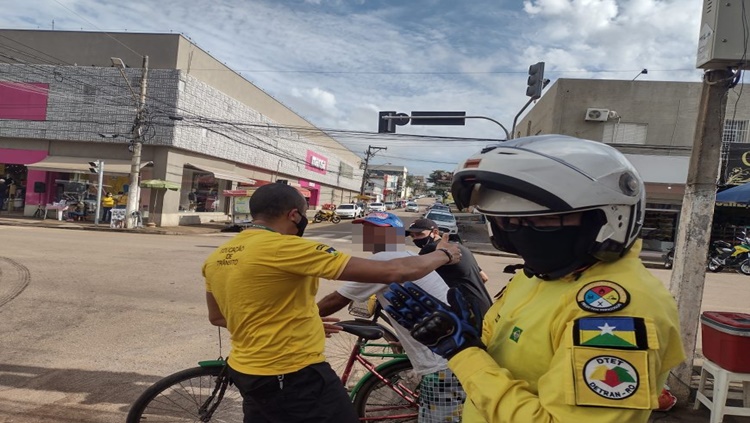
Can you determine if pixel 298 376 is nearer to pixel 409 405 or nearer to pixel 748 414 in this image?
pixel 409 405

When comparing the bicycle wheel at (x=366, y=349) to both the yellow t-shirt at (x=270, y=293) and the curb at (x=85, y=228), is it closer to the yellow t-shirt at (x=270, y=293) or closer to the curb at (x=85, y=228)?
the yellow t-shirt at (x=270, y=293)

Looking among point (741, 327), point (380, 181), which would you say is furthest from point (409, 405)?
point (380, 181)

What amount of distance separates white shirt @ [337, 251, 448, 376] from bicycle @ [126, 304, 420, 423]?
307 millimetres

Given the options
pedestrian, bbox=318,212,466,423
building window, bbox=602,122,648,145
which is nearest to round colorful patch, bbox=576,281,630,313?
pedestrian, bbox=318,212,466,423

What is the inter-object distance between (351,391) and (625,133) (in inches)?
865

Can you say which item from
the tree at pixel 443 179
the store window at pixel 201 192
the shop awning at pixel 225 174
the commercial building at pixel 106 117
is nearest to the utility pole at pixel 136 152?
the commercial building at pixel 106 117

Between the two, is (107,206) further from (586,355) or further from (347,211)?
(586,355)

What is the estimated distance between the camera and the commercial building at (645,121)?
20438mm

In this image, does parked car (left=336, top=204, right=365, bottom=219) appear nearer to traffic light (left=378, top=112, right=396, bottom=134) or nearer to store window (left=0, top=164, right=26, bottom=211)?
store window (left=0, top=164, right=26, bottom=211)

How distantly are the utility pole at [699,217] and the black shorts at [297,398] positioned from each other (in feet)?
12.3

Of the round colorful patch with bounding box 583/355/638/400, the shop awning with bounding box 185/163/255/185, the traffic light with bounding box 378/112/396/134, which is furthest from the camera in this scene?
the shop awning with bounding box 185/163/255/185

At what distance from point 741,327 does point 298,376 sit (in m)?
3.58

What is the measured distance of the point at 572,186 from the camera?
4.10 feet

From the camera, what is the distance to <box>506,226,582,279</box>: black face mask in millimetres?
1298
